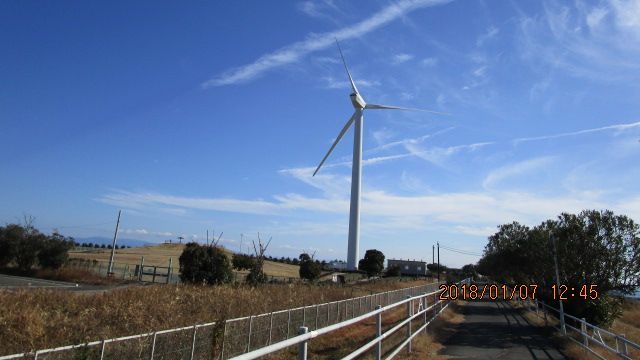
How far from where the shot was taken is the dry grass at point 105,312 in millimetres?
11500

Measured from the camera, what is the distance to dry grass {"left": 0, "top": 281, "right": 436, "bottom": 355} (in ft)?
37.7

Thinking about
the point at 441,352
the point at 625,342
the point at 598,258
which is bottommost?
the point at 441,352

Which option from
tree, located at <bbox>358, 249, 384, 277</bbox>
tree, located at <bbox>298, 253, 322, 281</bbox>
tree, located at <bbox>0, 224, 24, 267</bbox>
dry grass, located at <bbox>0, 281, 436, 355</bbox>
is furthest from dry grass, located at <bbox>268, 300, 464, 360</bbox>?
tree, located at <bbox>358, 249, 384, 277</bbox>

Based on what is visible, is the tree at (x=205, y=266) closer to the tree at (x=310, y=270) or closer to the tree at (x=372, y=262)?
the tree at (x=310, y=270)

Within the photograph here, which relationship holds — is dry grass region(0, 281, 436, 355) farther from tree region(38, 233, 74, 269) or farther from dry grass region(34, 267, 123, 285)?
tree region(38, 233, 74, 269)

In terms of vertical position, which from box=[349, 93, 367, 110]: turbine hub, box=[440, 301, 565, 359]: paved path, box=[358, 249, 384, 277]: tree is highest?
box=[349, 93, 367, 110]: turbine hub

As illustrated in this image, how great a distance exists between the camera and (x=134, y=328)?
13.4 meters

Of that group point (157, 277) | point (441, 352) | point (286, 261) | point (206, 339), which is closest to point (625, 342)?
point (441, 352)

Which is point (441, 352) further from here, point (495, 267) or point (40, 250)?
point (495, 267)

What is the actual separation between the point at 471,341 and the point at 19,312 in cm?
1429

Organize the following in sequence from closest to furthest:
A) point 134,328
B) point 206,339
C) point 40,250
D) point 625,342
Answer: point 625,342
point 206,339
point 134,328
point 40,250

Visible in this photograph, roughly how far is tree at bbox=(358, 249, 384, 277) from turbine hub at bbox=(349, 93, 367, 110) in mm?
29341

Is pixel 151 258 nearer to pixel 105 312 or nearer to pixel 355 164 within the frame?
pixel 355 164

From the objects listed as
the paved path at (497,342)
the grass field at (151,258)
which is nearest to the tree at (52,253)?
the grass field at (151,258)
